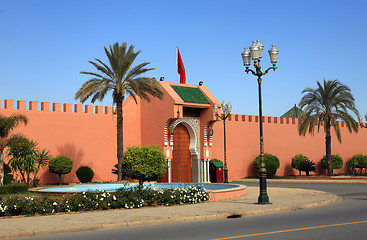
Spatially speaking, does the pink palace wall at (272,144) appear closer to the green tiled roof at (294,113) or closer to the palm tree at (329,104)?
the palm tree at (329,104)

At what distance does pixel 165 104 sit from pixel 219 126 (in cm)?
717

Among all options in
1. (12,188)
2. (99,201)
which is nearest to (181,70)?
(12,188)

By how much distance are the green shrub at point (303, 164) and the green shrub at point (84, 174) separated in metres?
19.7

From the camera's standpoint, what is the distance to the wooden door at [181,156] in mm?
37688

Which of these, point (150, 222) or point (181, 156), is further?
point (181, 156)

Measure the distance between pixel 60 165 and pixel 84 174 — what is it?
6.89ft

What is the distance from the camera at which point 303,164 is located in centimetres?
4428

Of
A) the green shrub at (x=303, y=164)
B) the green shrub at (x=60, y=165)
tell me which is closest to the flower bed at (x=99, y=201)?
the green shrub at (x=60, y=165)

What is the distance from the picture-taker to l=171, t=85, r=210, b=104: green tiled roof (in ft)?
119

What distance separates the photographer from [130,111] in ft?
124

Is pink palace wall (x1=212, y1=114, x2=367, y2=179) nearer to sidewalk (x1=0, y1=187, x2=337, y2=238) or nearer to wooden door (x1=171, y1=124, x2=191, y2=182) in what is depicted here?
wooden door (x1=171, y1=124, x2=191, y2=182)

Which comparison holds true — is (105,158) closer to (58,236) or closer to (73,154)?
(73,154)

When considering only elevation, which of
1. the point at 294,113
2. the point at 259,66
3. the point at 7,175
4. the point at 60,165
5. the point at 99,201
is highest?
the point at 294,113

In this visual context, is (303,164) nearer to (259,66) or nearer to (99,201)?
(259,66)
